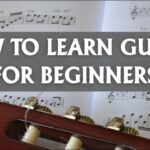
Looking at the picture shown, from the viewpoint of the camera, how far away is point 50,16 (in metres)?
1.08

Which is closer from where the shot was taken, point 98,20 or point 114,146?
point 114,146

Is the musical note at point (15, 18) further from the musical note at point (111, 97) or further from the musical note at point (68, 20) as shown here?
the musical note at point (111, 97)

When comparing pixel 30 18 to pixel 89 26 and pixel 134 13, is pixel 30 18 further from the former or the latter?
pixel 134 13

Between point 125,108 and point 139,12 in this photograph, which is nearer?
point 125,108

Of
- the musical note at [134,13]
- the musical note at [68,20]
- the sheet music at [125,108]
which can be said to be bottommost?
the sheet music at [125,108]

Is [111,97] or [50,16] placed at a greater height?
[50,16]

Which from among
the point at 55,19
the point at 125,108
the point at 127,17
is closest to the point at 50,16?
the point at 55,19

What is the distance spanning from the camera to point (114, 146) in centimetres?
69

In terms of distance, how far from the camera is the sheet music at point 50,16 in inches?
41.8

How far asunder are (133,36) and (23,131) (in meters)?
0.41

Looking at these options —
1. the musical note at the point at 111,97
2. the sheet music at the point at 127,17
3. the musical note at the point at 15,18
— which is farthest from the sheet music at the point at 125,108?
Answer: the musical note at the point at 15,18

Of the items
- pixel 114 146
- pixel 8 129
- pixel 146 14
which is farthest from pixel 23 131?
pixel 146 14

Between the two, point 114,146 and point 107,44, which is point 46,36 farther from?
point 114,146

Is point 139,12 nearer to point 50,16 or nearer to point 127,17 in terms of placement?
point 127,17
